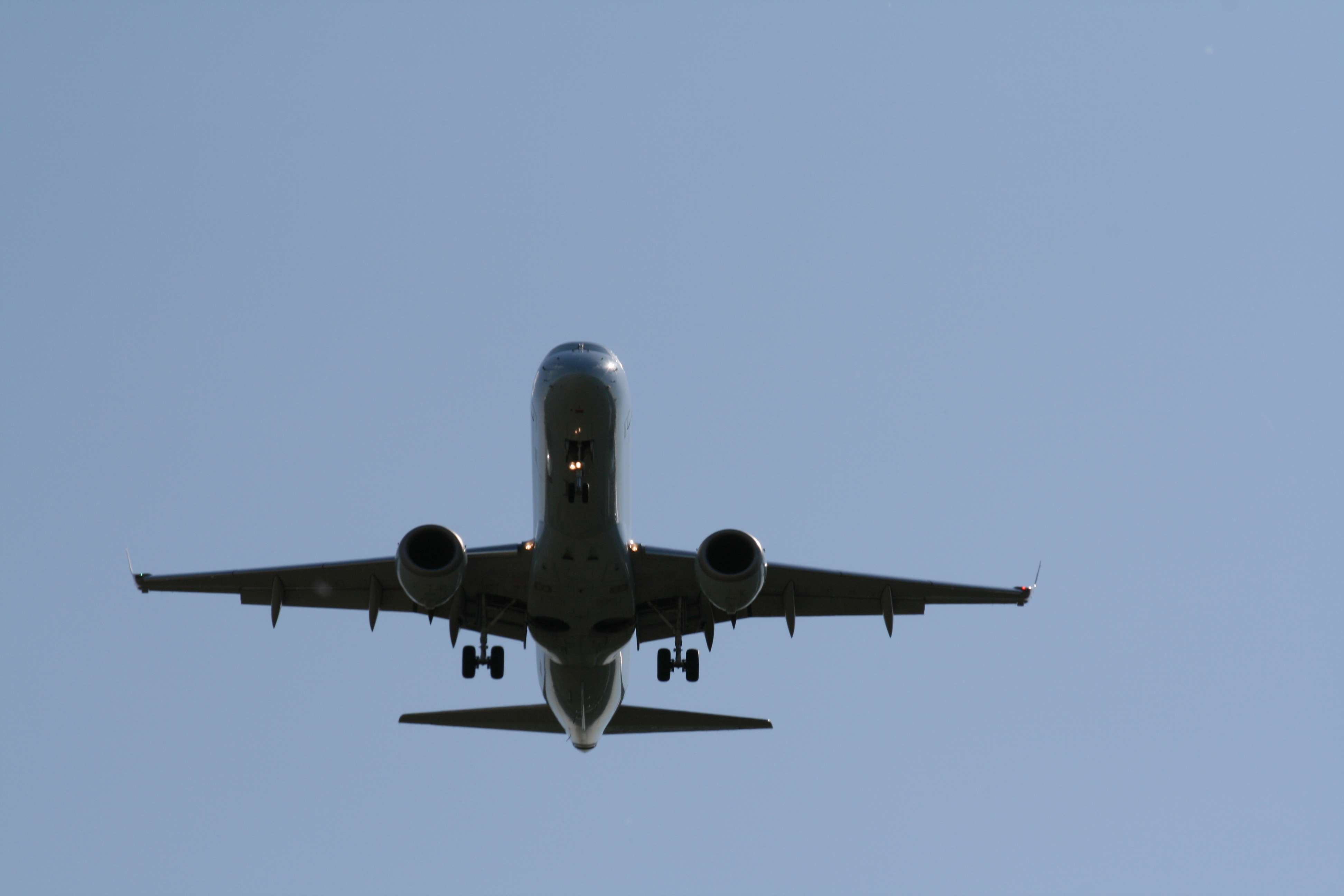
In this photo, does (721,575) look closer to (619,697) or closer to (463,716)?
(619,697)

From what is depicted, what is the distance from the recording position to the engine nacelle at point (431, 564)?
24.1m

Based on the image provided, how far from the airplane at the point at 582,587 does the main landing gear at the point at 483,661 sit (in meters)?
0.03

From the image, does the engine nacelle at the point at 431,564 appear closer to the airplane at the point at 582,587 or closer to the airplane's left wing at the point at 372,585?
the airplane at the point at 582,587

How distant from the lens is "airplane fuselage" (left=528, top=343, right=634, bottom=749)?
23.8 meters

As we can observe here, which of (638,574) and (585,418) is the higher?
(585,418)

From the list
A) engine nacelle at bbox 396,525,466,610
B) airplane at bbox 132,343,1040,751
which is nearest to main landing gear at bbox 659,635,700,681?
airplane at bbox 132,343,1040,751

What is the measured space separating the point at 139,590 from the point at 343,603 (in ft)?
12.4

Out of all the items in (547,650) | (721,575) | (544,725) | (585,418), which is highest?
(585,418)

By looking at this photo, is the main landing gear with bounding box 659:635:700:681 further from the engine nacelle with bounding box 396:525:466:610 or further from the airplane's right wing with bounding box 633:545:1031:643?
the engine nacelle with bounding box 396:525:466:610

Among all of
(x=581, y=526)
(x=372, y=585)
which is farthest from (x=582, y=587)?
(x=372, y=585)

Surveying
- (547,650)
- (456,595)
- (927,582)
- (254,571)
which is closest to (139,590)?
(254,571)

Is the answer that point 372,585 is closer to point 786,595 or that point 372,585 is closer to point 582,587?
point 582,587

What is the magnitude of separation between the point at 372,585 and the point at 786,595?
7.71 meters

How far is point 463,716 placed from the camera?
30.3 m
